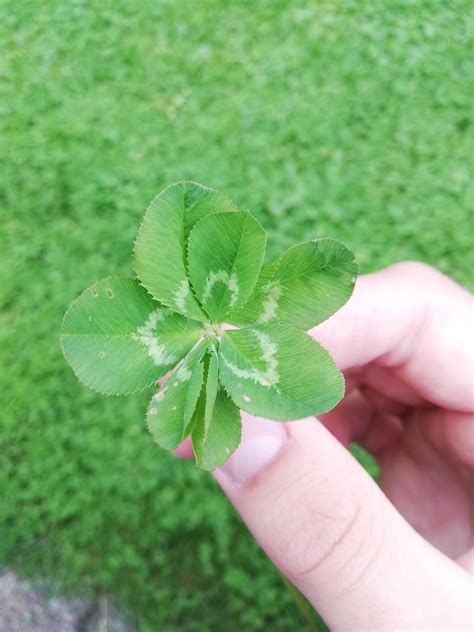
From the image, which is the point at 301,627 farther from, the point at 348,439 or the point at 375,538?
the point at 375,538

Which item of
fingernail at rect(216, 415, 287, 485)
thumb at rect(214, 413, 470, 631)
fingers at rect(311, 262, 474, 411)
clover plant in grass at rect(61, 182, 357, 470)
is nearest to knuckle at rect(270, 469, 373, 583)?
thumb at rect(214, 413, 470, 631)

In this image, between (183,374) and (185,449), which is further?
(185,449)

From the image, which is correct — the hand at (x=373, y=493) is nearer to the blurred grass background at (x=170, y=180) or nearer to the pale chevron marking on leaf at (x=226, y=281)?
the pale chevron marking on leaf at (x=226, y=281)

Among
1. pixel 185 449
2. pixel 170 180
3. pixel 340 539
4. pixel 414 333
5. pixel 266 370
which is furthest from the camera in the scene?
pixel 170 180

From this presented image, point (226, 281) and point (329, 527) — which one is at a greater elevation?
point (226, 281)

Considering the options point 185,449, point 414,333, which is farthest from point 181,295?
point 414,333

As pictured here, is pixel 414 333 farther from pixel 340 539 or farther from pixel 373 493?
pixel 340 539

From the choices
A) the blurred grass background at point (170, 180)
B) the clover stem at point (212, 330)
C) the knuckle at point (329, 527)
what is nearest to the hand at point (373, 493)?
the knuckle at point (329, 527)
